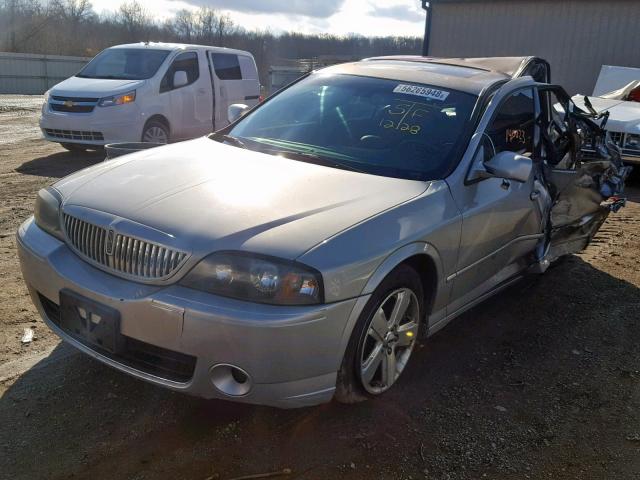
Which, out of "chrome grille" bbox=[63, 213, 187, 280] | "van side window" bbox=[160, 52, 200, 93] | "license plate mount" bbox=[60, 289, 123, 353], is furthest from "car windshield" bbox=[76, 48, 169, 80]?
"license plate mount" bbox=[60, 289, 123, 353]

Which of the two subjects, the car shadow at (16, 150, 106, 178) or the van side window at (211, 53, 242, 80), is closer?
the car shadow at (16, 150, 106, 178)

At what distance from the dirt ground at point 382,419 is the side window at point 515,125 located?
1217 millimetres

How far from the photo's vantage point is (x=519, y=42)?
17438 mm

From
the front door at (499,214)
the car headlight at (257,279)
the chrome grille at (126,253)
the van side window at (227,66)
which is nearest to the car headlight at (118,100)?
the van side window at (227,66)

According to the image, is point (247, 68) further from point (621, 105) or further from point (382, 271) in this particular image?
point (382, 271)

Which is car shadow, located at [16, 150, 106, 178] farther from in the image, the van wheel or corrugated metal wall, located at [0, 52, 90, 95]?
corrugated metal wall, located at [0, 52, 90, 95]

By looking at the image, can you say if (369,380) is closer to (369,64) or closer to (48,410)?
(48,410)

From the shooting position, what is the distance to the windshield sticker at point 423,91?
3830mm

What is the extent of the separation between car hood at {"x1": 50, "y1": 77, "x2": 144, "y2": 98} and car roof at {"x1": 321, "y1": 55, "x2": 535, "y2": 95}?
5.61m

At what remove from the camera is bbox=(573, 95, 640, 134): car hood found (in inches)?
352

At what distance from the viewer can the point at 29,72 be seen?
91.6 ft

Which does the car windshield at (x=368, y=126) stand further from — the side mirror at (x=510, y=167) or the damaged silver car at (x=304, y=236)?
the side mirror at (x=510, y=167)

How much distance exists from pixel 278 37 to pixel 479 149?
53.3 m

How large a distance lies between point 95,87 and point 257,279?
7940mm
